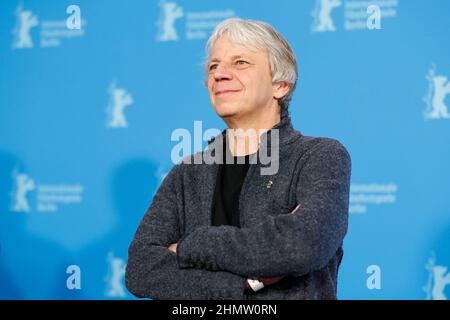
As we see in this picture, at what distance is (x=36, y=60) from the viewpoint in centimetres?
376

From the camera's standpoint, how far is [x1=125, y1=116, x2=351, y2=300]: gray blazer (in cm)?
156

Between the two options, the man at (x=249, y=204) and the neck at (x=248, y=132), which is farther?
the neck at (x=248, y=132)

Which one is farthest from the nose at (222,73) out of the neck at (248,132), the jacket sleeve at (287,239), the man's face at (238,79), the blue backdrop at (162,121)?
the blue backdrop at (162,121)

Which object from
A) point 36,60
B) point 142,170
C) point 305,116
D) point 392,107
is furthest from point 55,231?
point 392,107

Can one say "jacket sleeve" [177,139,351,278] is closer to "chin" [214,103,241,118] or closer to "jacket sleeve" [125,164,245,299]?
"jacket sleeve" [125,164,245,299]

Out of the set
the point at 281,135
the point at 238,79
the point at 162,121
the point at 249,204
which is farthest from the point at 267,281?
the point at 162,121

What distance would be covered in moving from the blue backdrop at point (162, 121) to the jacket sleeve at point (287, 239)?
5.02 feet

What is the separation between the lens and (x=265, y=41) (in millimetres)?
1865

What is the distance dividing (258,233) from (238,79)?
20.0 inches

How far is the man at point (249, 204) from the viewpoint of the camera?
1570 mm

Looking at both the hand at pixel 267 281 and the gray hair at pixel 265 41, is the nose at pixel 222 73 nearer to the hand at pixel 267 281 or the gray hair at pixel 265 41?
the gray hair at pixel 265 41

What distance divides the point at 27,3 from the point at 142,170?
132cm

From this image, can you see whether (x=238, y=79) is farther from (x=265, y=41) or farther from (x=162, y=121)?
(x=162, y=121)

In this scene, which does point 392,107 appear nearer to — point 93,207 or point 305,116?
point 305,116
